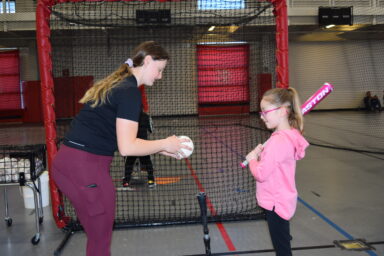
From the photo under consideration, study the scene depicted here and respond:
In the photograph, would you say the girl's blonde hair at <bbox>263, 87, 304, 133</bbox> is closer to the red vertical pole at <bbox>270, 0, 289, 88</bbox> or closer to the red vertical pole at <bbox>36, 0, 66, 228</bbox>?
the red vertical pole at <bbox>270, 0, 289, 88</bbox>

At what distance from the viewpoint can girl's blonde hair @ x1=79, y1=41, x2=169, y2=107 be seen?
68.3 inches

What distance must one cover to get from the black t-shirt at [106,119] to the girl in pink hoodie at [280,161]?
2.48 ft

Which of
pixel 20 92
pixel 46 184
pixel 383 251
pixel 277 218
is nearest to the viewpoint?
pixel 277 218

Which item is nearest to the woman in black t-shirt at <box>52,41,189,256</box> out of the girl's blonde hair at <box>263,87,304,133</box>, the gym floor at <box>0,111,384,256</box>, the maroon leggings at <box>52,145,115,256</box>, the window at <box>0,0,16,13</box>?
the maroon leggings at <box>52,145,115,256</box>

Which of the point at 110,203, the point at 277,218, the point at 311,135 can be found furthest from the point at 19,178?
the point at 311,135

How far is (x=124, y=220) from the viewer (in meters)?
3.76

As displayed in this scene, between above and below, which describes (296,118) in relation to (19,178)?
above

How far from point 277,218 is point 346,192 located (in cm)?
297

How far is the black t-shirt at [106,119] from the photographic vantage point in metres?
1.67

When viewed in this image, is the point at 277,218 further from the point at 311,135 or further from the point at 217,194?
the point at 311,135

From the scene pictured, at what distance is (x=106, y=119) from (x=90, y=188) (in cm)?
35

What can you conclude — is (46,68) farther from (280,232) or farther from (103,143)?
(280,232)

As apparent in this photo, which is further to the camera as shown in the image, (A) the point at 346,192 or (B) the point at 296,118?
(A) the point at 346,192

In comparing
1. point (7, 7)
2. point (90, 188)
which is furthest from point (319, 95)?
point (7, 7)
